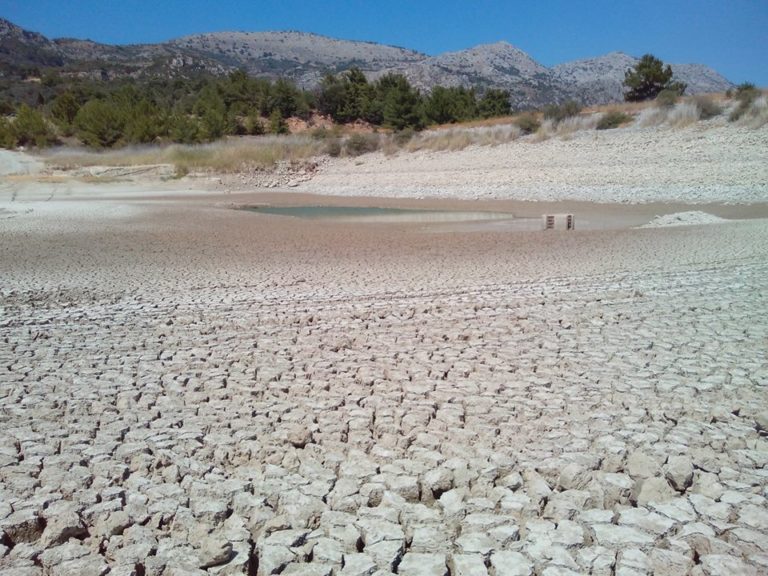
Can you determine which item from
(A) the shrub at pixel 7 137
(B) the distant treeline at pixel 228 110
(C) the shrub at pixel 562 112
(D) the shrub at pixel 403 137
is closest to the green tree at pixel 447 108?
(B) the distant treeline at pixel 228 110

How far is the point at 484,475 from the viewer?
12.0ft

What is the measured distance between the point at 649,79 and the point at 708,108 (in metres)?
17.0

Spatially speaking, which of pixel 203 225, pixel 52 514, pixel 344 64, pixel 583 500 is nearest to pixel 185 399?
pixel 52 514

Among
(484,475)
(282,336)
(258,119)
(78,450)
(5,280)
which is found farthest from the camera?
(258,119)

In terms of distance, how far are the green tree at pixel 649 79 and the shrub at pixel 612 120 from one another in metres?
13.8

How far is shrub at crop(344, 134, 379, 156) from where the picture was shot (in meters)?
41.0

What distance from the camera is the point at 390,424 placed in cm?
435

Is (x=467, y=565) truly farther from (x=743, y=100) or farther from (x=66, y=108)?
(x=66, y=108)

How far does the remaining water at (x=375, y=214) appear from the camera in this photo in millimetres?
19473

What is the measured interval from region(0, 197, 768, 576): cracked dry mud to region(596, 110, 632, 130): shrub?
2595 centimetres

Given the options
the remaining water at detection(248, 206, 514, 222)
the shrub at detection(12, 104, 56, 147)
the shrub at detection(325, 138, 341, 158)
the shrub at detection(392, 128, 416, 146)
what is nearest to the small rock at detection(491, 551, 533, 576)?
the remaining water at detection(248, 206, 514, 222)

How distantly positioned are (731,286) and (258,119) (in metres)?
51.6

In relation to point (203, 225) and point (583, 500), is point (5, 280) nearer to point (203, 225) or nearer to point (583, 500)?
point (203, 225)

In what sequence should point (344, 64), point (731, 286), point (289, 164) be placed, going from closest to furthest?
point (731, 286) < point (289, 164) < point (344, 64)
